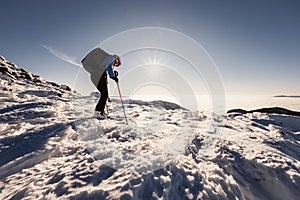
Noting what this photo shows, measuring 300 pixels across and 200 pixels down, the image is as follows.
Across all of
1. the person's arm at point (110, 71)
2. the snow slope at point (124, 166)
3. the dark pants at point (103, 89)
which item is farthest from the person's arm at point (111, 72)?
the snow slope at point (124, 166)

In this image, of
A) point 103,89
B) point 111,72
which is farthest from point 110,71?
point 103,89

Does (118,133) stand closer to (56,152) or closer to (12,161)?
(56,152)

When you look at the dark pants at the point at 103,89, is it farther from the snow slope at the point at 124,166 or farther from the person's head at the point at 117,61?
the snow slope at the point at 124,166

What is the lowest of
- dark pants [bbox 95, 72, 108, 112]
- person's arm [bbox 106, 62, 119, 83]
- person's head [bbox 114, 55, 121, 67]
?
dark pants [bbox 95, 72, 108, 112]

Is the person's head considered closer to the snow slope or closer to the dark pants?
the dark pants

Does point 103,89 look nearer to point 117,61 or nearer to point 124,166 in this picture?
point 117,61

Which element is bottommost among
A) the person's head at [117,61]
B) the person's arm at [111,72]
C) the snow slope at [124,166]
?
the snow slope at [124,166]

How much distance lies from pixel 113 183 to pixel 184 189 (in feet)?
4.70

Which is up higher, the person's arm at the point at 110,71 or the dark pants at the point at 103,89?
the person's arm at the point at 110,71

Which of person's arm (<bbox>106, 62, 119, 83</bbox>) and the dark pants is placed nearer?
person's arm (<bbox>106, 62, 119, 83</bbox>)

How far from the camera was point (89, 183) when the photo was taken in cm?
332

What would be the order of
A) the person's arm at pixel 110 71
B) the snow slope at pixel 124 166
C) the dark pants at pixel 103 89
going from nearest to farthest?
the snow slope at pixel 124 166
the person's arm at pixel 110 71
the dark pants at pixel 103 89

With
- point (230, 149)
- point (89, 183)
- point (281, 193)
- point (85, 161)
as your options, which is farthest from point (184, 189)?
point (230, 149)

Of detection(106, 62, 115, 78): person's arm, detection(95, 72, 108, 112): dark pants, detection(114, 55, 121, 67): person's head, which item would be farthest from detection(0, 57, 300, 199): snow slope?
detection(114, 55, 121, 67): person's head
